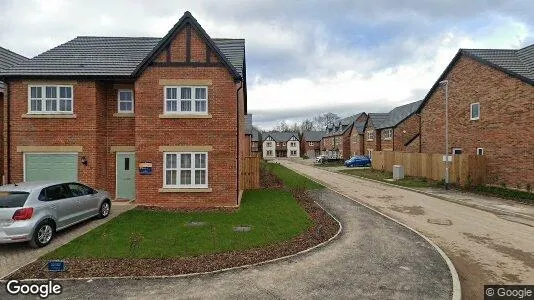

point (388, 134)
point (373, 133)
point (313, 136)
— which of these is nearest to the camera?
point (388, 134)

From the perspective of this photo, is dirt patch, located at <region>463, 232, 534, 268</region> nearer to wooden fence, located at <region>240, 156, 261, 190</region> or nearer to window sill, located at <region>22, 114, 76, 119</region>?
wooden fence, located at <region>240, 156, 261, 190</region>

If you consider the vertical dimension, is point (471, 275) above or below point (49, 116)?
below

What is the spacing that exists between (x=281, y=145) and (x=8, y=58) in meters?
82.3

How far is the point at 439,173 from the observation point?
2405cm

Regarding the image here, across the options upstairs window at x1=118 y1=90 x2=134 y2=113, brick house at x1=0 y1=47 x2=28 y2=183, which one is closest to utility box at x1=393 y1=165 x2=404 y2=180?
upstairs window at x1=118 y1=90 x2=134 y2=113

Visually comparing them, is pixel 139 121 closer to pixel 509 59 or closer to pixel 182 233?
pixel 182 233

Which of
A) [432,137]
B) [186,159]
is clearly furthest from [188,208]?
[432,137]

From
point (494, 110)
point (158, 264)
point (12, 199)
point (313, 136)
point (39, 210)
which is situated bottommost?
point (158, 264)

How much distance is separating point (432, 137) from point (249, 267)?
2583 cm

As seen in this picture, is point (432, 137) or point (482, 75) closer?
point (482, 75)

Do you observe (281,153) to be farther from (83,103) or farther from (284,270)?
(284,270)

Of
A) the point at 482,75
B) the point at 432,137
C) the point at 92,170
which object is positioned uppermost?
the point at 482,75

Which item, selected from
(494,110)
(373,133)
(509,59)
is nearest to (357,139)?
(373,133)

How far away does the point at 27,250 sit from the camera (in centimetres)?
841
